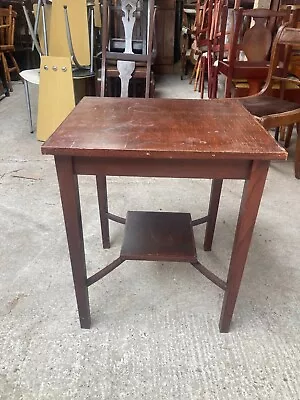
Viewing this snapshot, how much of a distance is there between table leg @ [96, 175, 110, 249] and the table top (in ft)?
0.99

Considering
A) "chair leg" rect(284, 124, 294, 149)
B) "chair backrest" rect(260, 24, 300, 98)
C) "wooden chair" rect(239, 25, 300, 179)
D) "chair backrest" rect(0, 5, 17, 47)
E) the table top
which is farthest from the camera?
"chair backrest" rect(0, 5, 17, 47)

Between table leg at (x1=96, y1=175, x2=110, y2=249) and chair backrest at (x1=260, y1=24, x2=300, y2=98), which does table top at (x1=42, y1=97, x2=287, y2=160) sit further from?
chair backrest at (x1=260, y1=24, x2=300, y2=98)

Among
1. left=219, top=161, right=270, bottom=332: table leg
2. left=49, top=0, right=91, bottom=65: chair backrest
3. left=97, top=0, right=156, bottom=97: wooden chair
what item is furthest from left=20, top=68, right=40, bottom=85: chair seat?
left=219, top=161, right=270, bottom=332: table leg

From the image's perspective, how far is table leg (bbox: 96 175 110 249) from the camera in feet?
4.19

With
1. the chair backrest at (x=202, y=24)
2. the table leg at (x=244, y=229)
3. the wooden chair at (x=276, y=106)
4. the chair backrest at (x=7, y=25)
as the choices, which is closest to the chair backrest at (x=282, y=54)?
the wooden chair at (x=276, y=106)

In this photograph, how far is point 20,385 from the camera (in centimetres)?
88

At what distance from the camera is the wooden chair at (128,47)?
7.98 ft

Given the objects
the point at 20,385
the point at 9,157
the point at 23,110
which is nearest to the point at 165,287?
the point at 20,385

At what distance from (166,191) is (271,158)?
1163mm

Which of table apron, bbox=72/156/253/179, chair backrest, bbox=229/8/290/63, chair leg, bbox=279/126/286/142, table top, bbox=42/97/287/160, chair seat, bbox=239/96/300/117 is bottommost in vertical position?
chair leg, bbox=279/126/286/142

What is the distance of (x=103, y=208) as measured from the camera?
53.0 inches

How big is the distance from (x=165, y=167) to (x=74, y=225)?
0.28 metres

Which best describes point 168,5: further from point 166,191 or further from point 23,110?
point 166,191

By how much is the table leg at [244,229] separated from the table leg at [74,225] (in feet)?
1.36
